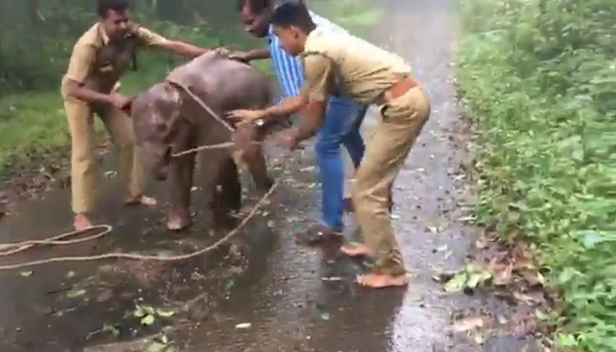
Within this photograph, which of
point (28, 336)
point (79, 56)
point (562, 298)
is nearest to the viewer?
point (562, 298)

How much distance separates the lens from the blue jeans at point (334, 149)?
6512 mm

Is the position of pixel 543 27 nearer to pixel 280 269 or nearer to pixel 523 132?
pixel 523 132

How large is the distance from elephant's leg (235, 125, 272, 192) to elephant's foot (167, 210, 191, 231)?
0.65m

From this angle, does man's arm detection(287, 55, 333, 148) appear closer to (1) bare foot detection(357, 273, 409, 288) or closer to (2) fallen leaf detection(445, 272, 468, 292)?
(1) bare foot detection(357, 273, 409, 288)

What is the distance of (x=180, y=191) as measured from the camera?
23.9 feet

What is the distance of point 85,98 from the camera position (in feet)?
23.4

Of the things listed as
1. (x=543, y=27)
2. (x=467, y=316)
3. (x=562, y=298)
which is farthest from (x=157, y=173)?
(x=543, y=27)

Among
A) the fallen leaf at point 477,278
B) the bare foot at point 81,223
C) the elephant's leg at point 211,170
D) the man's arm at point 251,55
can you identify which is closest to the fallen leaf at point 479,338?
the fallen leaf at point 477,278

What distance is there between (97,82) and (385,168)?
9.06 feet

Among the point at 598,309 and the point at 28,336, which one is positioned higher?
the point at 598,309

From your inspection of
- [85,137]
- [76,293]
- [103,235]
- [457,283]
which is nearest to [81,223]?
[103,235]

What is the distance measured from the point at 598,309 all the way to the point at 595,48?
A: 4.70 m

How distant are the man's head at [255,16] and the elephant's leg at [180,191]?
1093 mm

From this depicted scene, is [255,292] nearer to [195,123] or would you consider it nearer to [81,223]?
[195,123]
